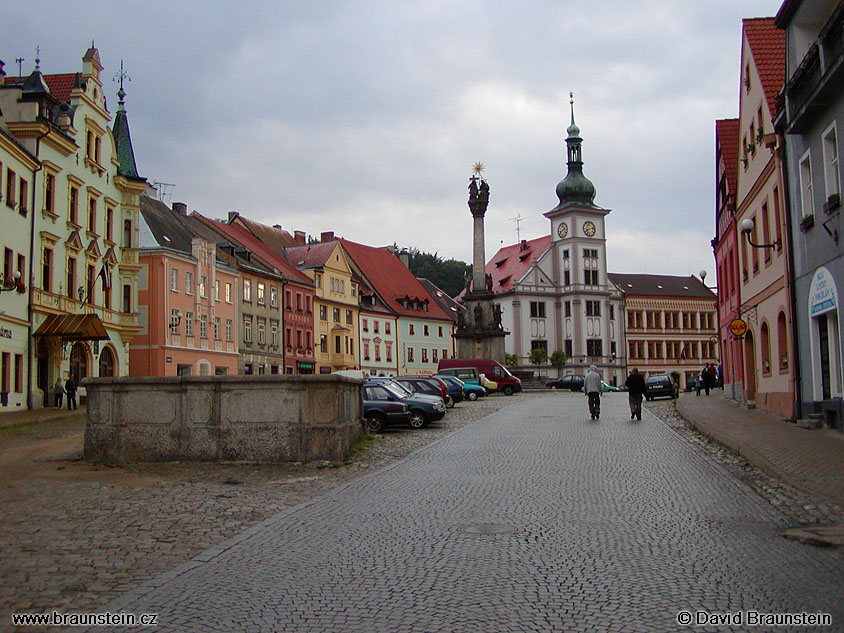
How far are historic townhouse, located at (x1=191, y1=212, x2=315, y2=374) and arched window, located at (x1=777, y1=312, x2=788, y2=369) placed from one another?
43269 mm

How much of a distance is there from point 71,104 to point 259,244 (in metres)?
31.9

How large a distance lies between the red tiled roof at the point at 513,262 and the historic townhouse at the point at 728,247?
5650cm

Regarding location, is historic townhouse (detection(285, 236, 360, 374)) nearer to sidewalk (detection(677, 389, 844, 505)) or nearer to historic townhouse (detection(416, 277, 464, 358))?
historic townhouse (detection(416, 277, 464, 358))

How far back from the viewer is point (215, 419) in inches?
679

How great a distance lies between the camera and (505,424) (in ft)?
90.7

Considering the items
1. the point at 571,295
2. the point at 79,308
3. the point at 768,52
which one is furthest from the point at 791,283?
the point at 571,295

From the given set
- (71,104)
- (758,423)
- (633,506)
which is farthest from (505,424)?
(71,104)

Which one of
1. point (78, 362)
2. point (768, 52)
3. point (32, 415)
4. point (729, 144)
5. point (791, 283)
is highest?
point (768, 52)

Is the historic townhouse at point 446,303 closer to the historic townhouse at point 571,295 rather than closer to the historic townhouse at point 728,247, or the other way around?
the historic townhouse at point 571,295

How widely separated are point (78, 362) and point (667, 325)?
8017 cm

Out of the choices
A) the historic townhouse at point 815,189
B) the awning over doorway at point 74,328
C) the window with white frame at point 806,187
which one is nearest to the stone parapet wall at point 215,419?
the historic townhouse at point 815,189

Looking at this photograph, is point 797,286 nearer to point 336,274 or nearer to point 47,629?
point 47,629

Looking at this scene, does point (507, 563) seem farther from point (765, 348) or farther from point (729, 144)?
point (729, 144)

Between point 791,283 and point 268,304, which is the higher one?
point 268,304
